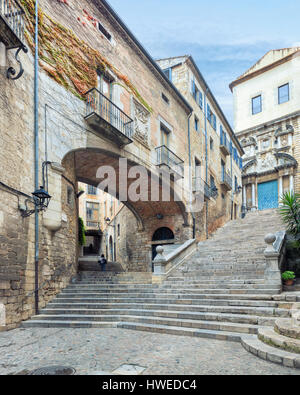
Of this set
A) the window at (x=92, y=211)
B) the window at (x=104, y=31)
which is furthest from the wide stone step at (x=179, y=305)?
the window at (x=92, y=211)

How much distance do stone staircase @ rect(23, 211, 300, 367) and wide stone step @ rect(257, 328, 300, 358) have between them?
0.13 meters

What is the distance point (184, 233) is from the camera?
1582 centimetres

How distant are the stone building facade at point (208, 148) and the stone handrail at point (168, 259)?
14.9ft

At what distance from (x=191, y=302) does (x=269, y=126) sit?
21901mm

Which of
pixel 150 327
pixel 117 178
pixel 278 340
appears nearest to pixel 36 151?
pixel 150 327

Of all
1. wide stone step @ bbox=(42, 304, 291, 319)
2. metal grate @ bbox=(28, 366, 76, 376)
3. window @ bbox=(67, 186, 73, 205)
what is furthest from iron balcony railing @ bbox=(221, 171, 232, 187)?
metal grate @ bbox=(28, 366, 76, 376)

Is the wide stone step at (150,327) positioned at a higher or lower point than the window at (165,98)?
lower

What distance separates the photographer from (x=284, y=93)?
85.4 ft

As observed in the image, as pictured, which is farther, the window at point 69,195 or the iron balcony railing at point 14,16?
the window at point 69,195

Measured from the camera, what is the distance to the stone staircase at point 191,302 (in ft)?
19.6

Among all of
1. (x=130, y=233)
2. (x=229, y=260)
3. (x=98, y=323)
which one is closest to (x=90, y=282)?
(x=98, y=323)

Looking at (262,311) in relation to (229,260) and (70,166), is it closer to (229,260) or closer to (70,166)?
(229,260)

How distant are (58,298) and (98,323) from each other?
2.08 meters

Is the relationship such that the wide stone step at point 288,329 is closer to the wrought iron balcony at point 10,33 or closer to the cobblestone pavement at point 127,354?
the cobblestone pavement at point 127,354
